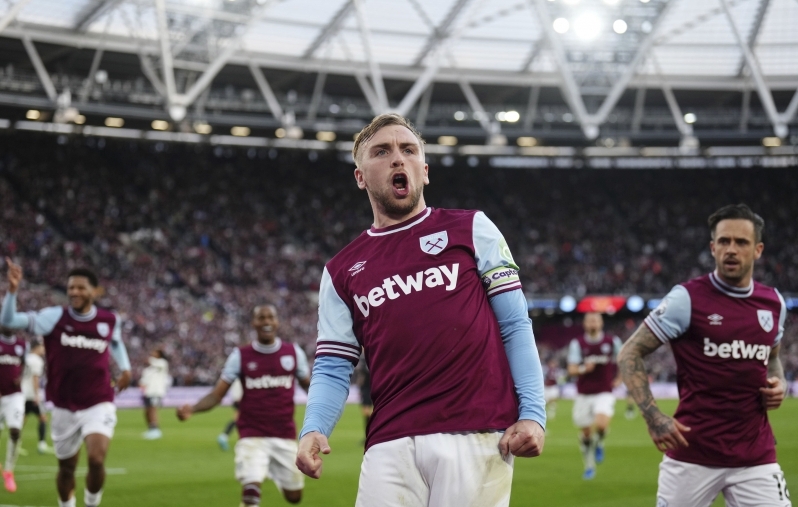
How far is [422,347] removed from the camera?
3.83 metres

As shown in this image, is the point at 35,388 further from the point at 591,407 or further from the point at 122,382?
the point at 591,407

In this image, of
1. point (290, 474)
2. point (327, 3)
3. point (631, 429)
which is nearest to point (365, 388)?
point (631, 429)

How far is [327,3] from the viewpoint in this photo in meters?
35.6

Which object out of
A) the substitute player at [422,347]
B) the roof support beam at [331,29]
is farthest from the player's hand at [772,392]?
the roof support beam at [331,29]

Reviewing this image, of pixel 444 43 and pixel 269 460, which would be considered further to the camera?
pixel 444 43

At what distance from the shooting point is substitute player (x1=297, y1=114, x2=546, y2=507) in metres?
3.72

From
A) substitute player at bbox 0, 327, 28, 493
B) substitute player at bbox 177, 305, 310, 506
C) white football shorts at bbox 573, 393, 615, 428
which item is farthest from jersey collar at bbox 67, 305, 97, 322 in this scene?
white football shorts at bbox 573, 393, 615, 428

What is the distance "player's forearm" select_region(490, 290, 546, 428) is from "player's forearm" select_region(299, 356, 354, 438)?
72 centimetres

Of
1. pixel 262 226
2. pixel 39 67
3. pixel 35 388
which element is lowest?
pixel 35 388

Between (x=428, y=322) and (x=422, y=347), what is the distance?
104mm

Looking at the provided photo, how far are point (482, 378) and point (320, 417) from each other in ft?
2.40

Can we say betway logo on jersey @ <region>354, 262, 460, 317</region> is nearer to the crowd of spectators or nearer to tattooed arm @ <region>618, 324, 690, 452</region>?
tattooed arm @ <region>618, 324, 690, 452</region>

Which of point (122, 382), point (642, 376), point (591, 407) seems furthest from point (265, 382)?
point (591, 407)

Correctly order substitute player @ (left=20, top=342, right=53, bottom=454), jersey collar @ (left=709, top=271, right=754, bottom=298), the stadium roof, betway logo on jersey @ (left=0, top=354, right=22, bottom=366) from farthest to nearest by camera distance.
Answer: the stadium roof → substitute player @ (left=20, top=342, right=53, bottom=454) → betway logo on jersey @ (left=0, top=354, right=22, bottom=366) → jersey collar @ (left=709, top=271, right=754, bottom=298)
